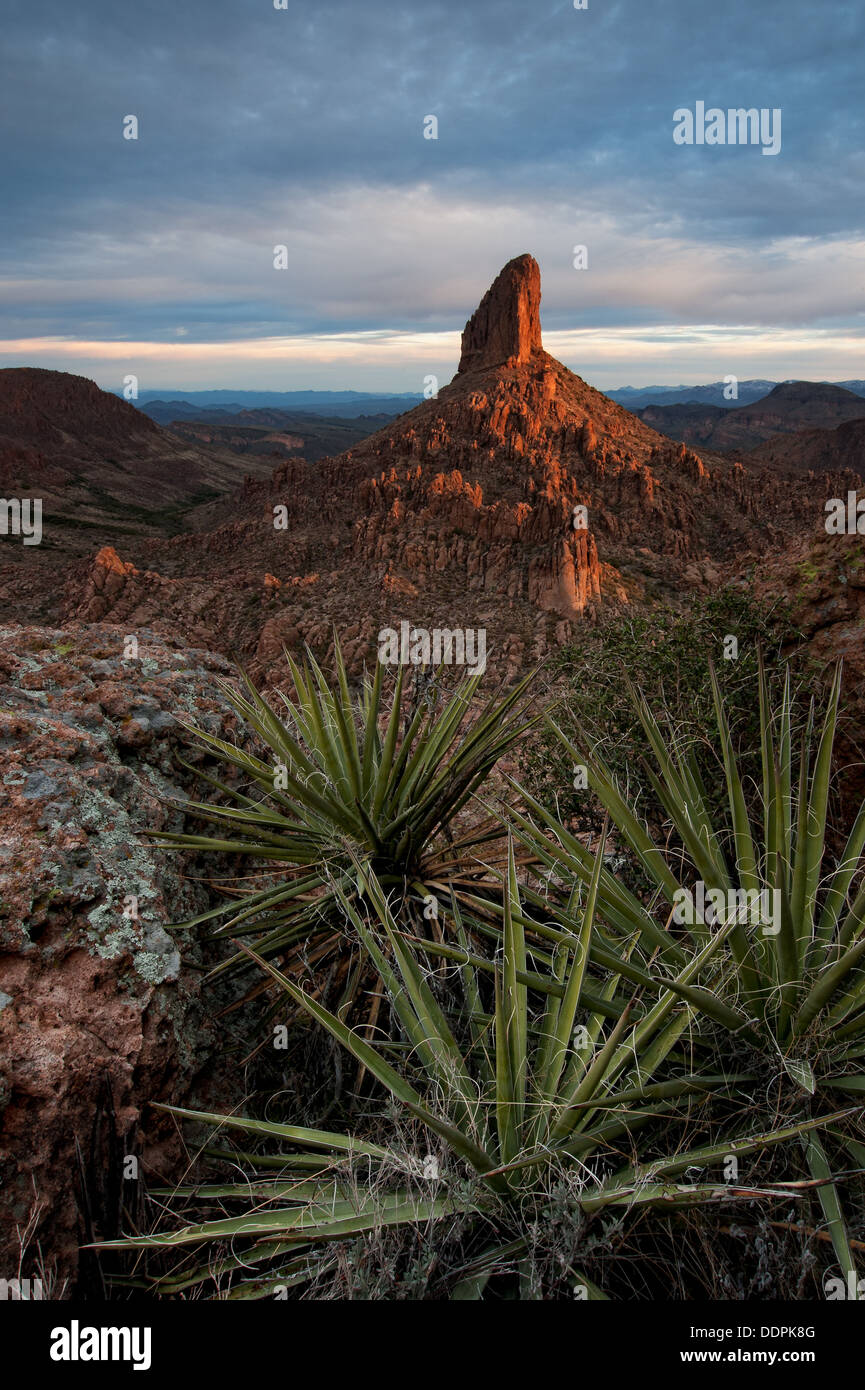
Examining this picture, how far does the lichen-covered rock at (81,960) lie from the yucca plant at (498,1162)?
0.28 meters

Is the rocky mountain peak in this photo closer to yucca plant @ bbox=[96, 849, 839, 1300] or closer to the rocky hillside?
the rocky hillside

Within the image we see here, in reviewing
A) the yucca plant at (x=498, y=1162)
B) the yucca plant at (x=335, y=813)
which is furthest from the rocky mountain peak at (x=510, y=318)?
the yucca plant at (x=498, y=1162)

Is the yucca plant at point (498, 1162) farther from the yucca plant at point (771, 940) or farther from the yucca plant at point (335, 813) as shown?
the yucca plant at point (335, 813)

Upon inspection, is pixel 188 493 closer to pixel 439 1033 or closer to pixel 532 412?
pixel 532 412

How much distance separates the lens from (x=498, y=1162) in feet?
5.38

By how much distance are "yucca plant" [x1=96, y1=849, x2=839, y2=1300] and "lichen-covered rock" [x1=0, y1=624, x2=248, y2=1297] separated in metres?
0.28

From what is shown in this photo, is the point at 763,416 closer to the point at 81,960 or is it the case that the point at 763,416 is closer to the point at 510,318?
the point at 510,318

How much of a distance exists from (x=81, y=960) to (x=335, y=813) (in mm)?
1130

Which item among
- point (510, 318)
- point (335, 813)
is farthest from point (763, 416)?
point (335, 813)

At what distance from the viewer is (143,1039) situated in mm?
1950

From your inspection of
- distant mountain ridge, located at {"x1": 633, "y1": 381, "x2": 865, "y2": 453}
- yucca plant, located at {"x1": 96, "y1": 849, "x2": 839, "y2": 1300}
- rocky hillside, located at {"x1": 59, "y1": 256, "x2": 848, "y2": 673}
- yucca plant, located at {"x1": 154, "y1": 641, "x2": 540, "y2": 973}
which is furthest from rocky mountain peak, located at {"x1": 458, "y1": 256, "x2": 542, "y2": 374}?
distant mountain ridge, located at {"x1": 633, "y1": 381, "x2": 865, "y2": 453}

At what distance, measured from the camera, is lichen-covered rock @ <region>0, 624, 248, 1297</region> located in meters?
1.67
